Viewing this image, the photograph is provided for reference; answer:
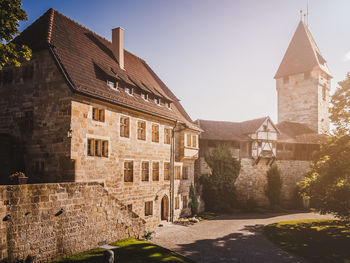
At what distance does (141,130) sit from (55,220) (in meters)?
9.60

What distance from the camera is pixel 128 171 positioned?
18.1 meters

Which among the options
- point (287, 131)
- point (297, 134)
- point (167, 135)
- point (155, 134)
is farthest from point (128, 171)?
point (297, 134)

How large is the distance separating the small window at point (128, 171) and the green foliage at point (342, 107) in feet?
43.3

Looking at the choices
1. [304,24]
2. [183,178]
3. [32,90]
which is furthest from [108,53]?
[304,24]

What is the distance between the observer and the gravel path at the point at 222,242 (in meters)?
14.6

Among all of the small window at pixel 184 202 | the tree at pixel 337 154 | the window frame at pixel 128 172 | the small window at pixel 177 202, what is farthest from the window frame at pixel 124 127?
the tree at pixel 337 154

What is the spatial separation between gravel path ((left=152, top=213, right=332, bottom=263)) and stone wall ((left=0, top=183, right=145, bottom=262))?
3751 mm

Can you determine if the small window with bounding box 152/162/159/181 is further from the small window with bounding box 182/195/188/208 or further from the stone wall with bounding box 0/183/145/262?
the stone wall with bounding box 0/183/145/262

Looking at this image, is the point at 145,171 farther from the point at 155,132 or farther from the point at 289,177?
the point at 289,177

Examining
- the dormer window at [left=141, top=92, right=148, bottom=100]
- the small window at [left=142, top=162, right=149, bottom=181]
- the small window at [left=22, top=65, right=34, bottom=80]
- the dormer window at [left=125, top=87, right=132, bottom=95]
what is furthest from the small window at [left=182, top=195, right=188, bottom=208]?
the small window at [left=22, top=65, right=34, bottom=80]

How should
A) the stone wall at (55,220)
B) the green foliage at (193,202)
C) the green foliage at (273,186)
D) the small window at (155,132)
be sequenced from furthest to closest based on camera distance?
the green foliage at (273,186), the green foliage at (193,202), the small window at (155,132), the stone wall at (55,220)

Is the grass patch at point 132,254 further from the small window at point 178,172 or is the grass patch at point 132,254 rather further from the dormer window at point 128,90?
the small window at point 178,172

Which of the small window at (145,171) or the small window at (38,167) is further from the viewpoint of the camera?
the small window at (145,171)

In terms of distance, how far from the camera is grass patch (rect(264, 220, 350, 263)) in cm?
1593
